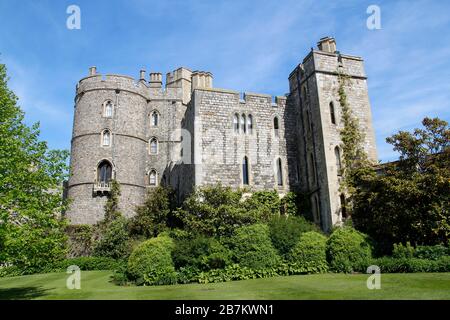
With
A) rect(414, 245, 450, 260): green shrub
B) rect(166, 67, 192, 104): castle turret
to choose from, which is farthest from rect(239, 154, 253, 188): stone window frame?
rect(166, 67, 192, 104): castle turret

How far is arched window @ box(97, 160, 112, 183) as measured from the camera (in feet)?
98.6

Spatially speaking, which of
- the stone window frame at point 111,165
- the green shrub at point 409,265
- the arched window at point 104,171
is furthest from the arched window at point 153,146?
the green shrub at point 409,265

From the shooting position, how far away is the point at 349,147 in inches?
834

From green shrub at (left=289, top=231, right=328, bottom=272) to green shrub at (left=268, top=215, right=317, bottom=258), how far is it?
0.30 metres

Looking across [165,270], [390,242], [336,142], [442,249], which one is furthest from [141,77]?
[442,249]

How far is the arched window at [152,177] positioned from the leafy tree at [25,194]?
18.3 meters

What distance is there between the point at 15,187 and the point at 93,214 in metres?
16.8

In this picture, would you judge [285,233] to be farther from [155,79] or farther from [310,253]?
[155,79]

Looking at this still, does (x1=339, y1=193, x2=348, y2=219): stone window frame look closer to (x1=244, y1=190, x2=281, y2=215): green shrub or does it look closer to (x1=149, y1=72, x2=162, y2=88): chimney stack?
(x1=244, y1=190, x2=281, y2=215): green shrub

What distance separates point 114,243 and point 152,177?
849 centimetres

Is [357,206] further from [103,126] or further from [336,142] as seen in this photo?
[103,126]

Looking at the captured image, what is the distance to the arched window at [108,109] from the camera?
1228 inches

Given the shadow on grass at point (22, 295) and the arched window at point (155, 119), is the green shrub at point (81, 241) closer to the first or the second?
the arched window at point (155, 119)

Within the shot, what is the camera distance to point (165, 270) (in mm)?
15555
